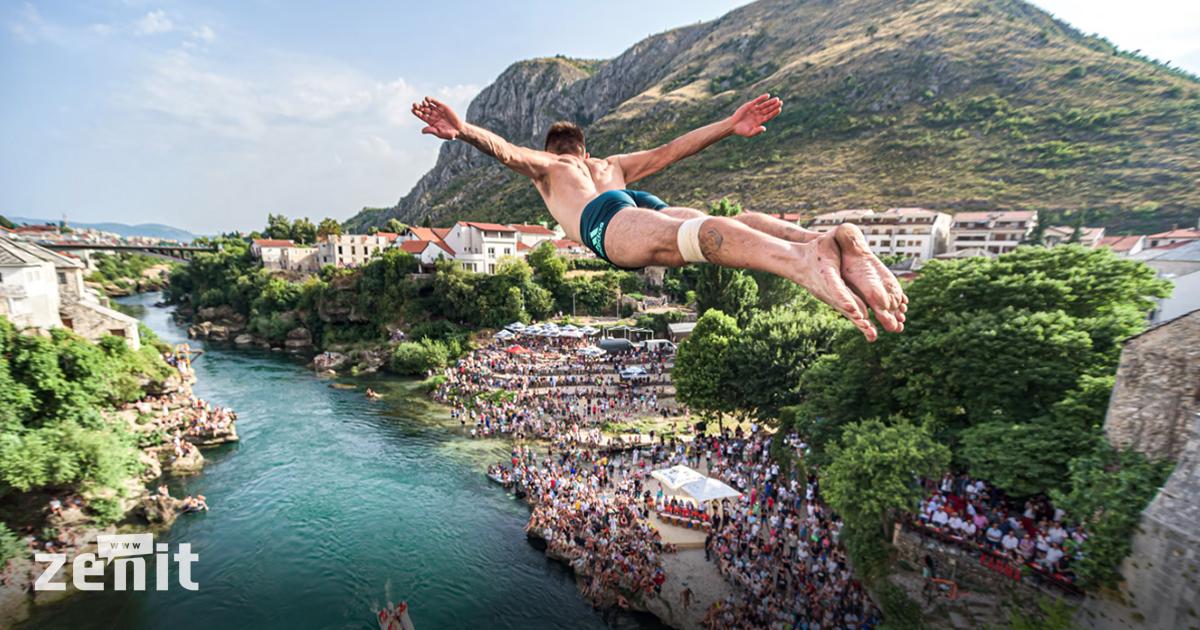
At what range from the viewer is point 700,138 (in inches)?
177

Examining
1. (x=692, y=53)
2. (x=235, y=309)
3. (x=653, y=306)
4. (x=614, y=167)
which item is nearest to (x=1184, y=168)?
(x=653, y=306)

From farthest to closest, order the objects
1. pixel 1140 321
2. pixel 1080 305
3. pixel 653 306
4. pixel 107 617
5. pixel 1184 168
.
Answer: pixel 1184 168 < pixel 653 306 < pixel 107 617 < pixel 1080 305 < pixel 1140 321

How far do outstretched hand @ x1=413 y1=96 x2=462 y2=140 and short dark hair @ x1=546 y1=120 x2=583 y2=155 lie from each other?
869mm

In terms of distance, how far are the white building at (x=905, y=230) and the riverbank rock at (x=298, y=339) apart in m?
50.8

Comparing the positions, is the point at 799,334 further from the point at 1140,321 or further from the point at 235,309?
the point at 235,309

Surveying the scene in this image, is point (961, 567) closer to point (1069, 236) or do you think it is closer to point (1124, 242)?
point (1124, 242)

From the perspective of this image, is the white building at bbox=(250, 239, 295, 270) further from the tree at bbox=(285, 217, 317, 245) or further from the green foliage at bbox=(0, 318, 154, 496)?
the green foliage at bbox=(0, 318, 154, 496)

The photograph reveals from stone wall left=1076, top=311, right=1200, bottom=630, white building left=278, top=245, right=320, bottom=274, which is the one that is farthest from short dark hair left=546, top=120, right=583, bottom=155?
white building left=278, top=245, right=320, bottom=274

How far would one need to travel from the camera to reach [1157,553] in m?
6.55

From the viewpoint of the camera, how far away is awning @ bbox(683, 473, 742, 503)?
13.5 metres

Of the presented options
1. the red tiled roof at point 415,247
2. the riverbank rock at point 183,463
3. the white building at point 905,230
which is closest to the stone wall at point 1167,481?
the riverbank rock at point 183,463

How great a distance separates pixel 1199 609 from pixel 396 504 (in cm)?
1872

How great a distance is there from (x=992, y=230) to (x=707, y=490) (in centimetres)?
5069

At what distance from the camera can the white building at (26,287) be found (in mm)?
14867
